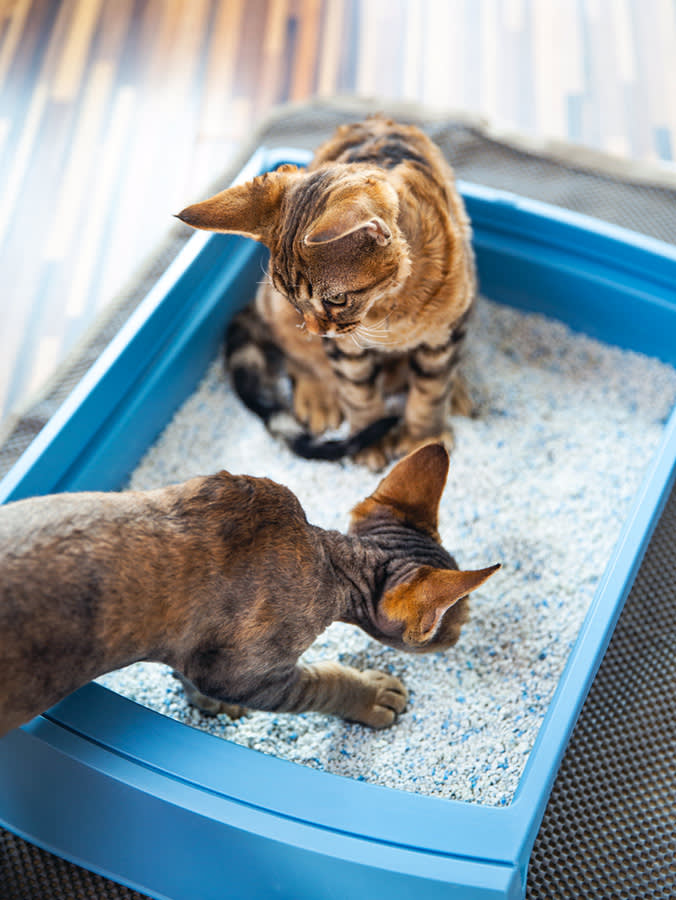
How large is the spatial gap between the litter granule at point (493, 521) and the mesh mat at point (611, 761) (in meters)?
0.11

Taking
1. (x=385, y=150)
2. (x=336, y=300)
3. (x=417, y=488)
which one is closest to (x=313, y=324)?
(x=336, y=300)

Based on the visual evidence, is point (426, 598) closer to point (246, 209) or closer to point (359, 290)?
point (359, 290)

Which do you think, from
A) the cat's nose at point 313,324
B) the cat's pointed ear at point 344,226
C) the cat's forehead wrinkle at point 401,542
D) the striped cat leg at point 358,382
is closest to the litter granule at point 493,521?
the striped cat leg at point 358,382

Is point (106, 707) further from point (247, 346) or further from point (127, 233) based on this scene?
point (127, 233)

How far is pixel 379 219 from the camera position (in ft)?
4.00

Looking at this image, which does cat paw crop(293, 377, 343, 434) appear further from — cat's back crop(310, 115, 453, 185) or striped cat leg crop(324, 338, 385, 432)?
cat's back crop(310, 115, 453, 185)

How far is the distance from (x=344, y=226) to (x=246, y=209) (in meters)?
0.25

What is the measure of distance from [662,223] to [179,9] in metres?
1.82

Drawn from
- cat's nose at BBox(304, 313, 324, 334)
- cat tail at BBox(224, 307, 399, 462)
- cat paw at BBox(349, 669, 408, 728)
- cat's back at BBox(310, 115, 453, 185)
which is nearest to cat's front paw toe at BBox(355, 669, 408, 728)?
cat paw at BBox(349, 669, 408, 728)

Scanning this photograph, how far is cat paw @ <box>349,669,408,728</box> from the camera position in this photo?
1563 millimetres

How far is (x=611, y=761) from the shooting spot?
1610 mm

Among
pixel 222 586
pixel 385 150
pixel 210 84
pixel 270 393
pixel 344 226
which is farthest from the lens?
pixel 210 84

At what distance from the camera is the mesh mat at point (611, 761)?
151 cm

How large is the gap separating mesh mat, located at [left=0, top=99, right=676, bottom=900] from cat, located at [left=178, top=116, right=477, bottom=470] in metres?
0.47
